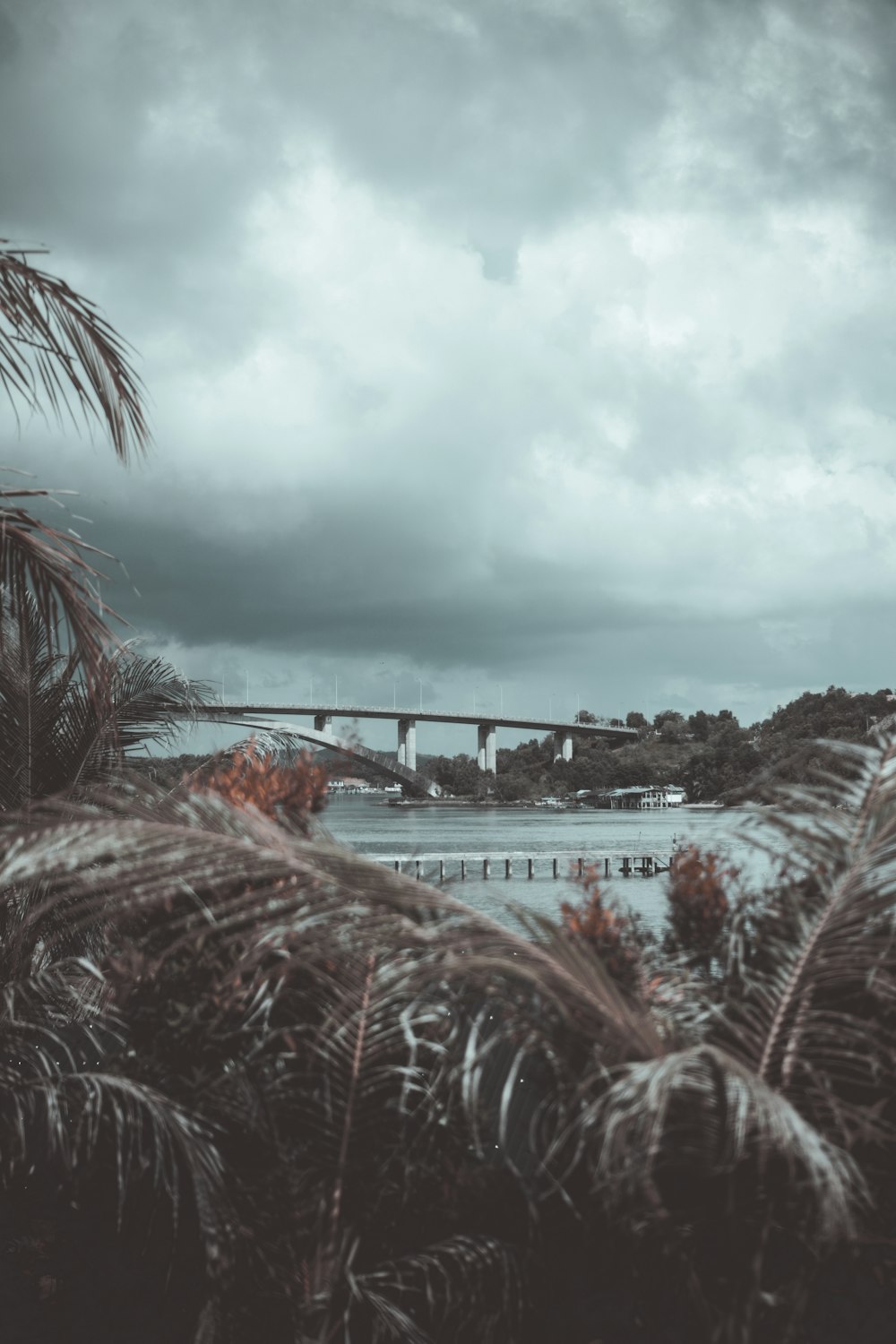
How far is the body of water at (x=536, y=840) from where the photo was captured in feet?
12.8

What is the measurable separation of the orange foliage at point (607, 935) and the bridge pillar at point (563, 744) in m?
83.5

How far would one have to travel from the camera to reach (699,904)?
3.67 metres

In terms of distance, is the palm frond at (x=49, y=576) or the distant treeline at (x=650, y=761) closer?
the palm frond at (x=49, y=576)

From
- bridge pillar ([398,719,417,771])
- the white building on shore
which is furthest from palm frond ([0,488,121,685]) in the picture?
the white building on shore

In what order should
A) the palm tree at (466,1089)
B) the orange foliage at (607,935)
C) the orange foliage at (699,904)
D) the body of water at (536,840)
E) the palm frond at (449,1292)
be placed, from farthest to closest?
the body of water at (536,840) < the orange foliage at (699,904) < the orange foliage at (607,935) < the palm frond at (449,1292) < the palm tree at (466,1089)

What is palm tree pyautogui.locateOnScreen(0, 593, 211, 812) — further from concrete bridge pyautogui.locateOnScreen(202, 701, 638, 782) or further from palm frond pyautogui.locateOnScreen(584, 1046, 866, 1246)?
concrete bridge pyautogui.locateOnScreen(202, 701, 638, 782)

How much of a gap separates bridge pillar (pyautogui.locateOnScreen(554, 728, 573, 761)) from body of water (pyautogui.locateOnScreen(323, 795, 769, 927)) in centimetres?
608

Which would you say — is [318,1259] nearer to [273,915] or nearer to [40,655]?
[273,915]

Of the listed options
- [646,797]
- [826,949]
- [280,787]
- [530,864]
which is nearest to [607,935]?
[826,949]

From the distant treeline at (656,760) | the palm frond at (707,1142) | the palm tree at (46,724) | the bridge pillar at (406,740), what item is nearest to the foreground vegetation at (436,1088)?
the palm frond at (707,1142)

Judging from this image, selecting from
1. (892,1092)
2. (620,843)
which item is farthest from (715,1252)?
(620,843)

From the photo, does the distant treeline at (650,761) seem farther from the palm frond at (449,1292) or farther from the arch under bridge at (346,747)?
the palm frond at (449,1292)

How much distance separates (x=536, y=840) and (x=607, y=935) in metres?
66.2

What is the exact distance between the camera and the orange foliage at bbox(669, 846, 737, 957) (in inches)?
143
